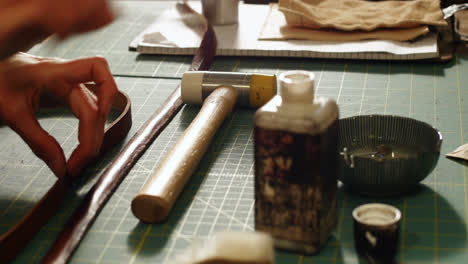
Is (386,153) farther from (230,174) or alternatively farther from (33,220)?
(33,220)

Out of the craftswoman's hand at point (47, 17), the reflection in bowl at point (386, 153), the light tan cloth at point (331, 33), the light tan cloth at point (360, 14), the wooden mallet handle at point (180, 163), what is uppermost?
the craftswoman's hand at point (47, 17)

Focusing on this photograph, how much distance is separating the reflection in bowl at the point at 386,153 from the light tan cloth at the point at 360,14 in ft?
3.07

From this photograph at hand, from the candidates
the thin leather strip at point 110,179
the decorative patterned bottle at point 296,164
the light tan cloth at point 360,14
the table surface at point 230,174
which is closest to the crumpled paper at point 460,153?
the table surface at point 230,174

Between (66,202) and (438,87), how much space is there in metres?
1.18

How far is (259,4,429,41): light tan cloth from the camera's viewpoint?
2.28m

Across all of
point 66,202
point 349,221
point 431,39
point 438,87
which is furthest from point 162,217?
point 431,39

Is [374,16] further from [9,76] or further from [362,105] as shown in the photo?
[9,76]

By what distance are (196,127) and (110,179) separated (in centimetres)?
26

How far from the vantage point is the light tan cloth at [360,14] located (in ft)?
7.66

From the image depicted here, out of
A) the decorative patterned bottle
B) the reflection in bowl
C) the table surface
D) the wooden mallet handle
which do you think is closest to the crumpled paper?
the table surface

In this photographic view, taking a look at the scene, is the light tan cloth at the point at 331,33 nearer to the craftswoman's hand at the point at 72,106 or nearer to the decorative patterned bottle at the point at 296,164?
the craftswoman's hand at the point at 72,106

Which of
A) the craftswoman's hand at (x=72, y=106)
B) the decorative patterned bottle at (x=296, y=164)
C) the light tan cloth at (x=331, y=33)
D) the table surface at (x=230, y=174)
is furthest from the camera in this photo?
the light tan cloth at (x=331, y=33)

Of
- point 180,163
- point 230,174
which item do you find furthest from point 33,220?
point 230,174

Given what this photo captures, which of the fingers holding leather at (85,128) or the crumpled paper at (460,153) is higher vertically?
the fingers holding leather at (85,128)
